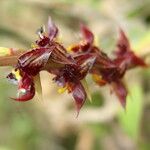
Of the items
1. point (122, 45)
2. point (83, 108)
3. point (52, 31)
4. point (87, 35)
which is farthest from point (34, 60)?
point (83, 108)

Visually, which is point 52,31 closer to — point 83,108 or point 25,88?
point 25,88

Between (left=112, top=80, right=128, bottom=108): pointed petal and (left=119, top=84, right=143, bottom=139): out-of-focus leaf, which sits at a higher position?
(left=119, top=84, right=143, bottom=139): out-of-focus leaf

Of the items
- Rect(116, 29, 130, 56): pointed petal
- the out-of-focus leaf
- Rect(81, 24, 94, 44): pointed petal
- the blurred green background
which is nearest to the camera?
Rect(81, 24, 94, 44): pointed petal

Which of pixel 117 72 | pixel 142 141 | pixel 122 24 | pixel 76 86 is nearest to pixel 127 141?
pixel 142 141

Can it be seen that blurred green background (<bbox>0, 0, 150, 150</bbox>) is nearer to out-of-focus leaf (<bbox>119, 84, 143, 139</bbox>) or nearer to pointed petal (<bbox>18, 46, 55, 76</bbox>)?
out-of-focus leaf (<bbox>119, 84, 143, 139</bbox>)

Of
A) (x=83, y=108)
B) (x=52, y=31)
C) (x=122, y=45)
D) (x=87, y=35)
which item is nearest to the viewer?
(x=52, y=31)

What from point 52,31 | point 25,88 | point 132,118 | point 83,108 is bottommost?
point 25,88

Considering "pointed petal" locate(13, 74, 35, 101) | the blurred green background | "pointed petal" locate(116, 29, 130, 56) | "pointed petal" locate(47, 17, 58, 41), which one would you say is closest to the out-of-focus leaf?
the blurred green background

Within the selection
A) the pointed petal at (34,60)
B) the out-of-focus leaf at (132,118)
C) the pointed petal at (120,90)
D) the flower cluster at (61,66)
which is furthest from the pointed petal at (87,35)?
the out-of-focus leaf at (132,118)

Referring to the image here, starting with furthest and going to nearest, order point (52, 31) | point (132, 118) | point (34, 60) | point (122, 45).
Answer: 1. point (132, 118)
2. point (122, 45)
3. point (52, 31)
4. point (34, 60)

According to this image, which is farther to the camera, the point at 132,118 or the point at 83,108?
the point at 83,108
